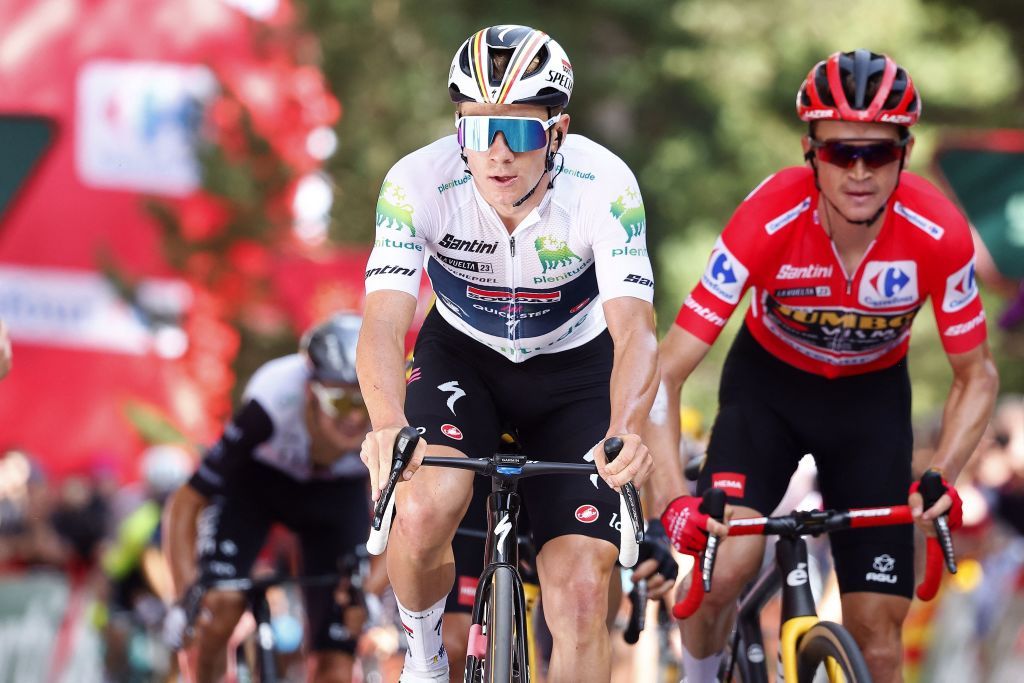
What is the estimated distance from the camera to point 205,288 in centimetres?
2069

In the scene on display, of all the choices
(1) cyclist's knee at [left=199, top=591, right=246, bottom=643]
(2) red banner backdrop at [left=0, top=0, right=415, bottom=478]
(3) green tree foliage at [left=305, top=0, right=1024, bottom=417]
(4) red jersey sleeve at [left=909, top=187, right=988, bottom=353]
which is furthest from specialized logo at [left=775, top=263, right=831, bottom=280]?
(2) red banner backdrop at [left=0, top=0, right=415, bottom=478]

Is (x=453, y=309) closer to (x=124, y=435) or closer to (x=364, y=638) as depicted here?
(x=364, y=638)

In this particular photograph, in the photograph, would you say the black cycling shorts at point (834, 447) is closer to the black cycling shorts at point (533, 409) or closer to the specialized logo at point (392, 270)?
the black cycling shorts at point (533, 409)

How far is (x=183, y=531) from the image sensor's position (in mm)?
8656

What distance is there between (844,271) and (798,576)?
1.13 m

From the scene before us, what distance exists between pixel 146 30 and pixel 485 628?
24419 mm

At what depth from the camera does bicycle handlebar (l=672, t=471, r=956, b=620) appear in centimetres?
553

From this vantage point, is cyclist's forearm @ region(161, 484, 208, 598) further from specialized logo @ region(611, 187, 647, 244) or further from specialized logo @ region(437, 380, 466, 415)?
specialized logo @ region(611, 187, 647, 244)

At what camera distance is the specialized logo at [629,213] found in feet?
18.3

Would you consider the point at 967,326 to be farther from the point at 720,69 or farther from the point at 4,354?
the point at 720,69

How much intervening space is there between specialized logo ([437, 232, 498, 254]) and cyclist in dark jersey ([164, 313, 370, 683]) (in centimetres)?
231

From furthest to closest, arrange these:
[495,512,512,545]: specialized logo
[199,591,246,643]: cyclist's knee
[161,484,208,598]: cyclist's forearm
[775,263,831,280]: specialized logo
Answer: [161,484,208,598]: cyclist's forearm < [199,591,246,643]: cyclist's knee < [775,263,831,280]: specialized logo < [495,512,512,545]: specialized logo

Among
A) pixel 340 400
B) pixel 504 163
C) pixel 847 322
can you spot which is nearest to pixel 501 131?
pixel 504 163

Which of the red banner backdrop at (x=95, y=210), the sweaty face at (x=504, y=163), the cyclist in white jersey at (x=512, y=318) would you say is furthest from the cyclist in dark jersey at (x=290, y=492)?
the red banner backdrop at (x=95, y=210)
